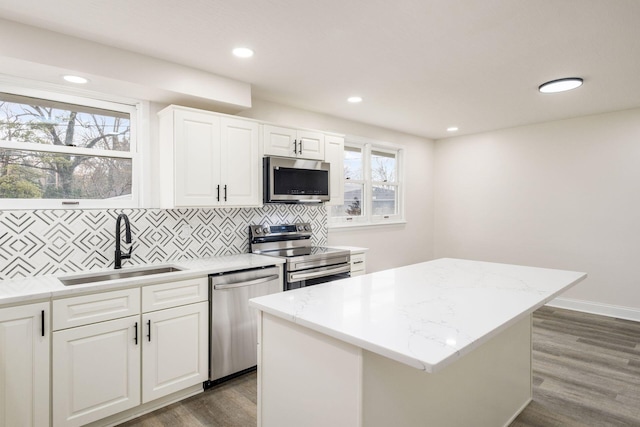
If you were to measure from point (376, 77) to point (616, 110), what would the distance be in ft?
10.6

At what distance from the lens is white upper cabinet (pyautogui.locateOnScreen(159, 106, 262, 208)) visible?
280 cm

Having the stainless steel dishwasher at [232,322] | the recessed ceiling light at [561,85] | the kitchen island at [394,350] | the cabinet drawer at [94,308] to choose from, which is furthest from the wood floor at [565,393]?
the recessed ceiling light at [561,85]

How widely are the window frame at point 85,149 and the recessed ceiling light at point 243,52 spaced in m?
0.97

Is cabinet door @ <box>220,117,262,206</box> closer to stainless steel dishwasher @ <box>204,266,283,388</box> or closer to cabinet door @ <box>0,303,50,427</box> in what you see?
stainless steel dishwasher @ <box>204,266,283,388</box>

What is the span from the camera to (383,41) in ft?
8.02

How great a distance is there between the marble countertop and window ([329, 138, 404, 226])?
181 cm

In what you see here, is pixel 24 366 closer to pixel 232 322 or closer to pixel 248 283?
pixel 232 322

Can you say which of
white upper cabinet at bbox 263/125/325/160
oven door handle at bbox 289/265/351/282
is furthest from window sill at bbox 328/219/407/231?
white upper cabinet at bbox 263/125/325/160

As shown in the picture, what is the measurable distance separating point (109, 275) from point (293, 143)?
1.94 metres

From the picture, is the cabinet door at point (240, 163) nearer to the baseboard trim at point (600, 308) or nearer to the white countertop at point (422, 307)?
the white countertop at point (422, 307)

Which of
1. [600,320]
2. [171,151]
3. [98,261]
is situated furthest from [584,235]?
[98,261]

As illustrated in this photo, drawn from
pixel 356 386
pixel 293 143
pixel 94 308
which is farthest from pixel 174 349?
pixel 293 143

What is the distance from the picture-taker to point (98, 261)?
106 inches

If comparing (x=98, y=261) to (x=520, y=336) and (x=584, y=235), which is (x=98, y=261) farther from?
(x=584, y=235)
